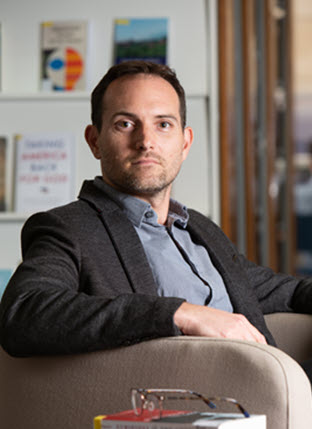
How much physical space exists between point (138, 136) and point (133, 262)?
14.2 inches

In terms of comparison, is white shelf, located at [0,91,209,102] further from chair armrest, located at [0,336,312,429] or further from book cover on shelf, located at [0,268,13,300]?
chair armrest, located at [0,336,312,429]

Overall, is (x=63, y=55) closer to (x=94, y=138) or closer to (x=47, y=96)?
(x=47, y=96)

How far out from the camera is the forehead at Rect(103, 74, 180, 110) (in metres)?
1.75

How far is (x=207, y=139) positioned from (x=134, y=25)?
2.04ft

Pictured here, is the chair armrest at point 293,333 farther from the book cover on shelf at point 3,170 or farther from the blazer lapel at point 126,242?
the book cover on shelf at point 3,170

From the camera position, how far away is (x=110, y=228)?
1.58 meters

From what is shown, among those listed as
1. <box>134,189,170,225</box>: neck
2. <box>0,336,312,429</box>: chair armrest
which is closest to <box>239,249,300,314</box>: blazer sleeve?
<box>134,189,170,225</box>: neck

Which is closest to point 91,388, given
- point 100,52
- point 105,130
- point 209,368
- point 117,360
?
point 117,360

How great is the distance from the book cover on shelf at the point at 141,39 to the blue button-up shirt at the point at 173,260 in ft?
4.94

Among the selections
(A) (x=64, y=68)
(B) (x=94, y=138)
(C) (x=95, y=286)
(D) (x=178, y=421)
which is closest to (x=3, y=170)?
(A) (x=64, y=68)

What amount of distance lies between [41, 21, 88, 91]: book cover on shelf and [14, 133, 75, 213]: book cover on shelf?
0.24 metres

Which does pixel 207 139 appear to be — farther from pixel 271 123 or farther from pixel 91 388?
pixel 91 388

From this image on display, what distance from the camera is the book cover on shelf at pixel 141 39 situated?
3.15 m

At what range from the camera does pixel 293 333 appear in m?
1.87
